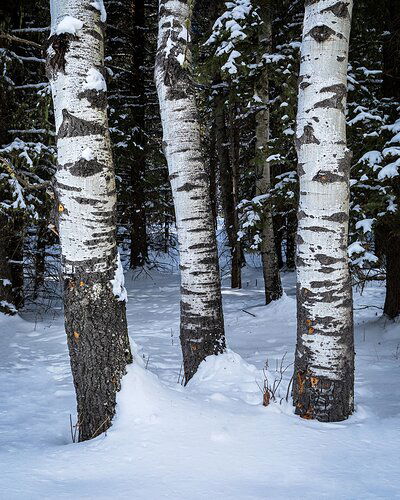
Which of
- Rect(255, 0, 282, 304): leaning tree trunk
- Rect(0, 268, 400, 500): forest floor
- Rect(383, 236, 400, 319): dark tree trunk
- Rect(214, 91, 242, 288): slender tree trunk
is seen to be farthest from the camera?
Rect(214, 91, 242, 288): slender tree trunk

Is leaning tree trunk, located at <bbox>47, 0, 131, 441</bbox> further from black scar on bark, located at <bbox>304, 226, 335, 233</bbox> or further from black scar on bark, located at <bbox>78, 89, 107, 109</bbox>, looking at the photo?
black scar on bark, located at <bbox>304, 226, 335, 233</bbox>

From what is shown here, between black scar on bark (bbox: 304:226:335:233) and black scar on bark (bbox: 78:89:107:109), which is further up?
black scar on bark (bbox: 78:89:107:109)

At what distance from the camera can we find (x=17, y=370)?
5934 millimetres

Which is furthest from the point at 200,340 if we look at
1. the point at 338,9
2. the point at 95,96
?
the point at 338,9

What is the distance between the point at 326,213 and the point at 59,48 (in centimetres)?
234

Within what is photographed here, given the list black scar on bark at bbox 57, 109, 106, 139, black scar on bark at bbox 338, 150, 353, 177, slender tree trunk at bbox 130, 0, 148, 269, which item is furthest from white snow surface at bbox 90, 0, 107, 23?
slender tree trunk at bbox 130, 0, 148, 269

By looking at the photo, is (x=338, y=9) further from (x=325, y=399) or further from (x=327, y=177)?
(x=325, y=399)

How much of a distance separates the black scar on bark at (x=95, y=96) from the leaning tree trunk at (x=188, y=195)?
3.84ft

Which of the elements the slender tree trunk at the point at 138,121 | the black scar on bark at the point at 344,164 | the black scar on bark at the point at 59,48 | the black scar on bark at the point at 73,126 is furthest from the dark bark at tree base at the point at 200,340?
the slender tree trunk at the point at 138,121

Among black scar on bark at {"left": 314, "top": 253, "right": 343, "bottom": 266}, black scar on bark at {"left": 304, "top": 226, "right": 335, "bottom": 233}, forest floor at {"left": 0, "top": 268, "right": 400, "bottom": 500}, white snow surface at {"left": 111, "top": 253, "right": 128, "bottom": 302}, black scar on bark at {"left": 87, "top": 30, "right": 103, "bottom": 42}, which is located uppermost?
black scar on bark at {"left": 87, "top": 30, "right": 103, "bottom": 42}

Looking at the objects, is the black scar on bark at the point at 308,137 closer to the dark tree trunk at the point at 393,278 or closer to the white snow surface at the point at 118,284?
the white snow surface at the point at 118,284

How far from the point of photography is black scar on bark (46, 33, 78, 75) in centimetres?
315

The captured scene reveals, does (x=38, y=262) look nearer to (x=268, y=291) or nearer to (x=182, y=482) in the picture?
(x=268, y=291)

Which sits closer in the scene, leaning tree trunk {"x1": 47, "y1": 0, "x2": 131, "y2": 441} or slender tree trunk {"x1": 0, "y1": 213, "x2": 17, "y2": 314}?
leaning tree trunk {"x1": 47, "y1": 0, "x2": 131, "y2": 441}
